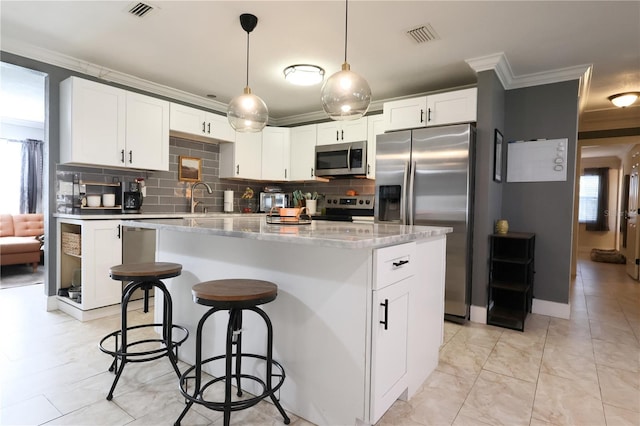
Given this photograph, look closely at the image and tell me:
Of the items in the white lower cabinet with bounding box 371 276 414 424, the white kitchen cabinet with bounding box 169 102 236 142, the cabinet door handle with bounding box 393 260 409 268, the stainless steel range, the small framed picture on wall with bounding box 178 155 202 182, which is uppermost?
the white kitchen cabinet with bounding box 169 102 236 142

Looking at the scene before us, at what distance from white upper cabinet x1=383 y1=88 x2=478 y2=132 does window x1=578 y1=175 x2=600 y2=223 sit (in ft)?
24.3

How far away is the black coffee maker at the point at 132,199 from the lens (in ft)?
12.0

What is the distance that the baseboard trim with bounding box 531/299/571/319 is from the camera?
3.48m

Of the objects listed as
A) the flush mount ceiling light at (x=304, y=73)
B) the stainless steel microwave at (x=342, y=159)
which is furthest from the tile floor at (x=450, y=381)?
the flush mount ceiling light at (x=304, y=73)

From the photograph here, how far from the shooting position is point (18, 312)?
3.30 m

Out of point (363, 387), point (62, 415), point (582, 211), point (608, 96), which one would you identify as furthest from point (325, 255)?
point (582, 211)

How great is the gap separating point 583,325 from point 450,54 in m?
2.74

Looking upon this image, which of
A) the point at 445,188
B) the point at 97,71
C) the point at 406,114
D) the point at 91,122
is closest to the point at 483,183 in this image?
the point at 445,188

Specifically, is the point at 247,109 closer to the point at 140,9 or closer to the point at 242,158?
the point at 140,9

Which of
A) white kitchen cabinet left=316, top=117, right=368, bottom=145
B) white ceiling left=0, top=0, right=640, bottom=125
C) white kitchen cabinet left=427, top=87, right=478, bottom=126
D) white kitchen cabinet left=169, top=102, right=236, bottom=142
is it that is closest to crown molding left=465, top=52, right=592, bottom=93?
white ceiling left=0, top=0, right=640, bottom=125

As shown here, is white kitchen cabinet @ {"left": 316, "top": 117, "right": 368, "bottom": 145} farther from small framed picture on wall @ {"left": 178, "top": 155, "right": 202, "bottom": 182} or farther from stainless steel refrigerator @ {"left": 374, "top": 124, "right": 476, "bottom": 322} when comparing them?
small framed picture on wall @ {"left": 178, "top": 155, "right": 202, "bottom": 182}

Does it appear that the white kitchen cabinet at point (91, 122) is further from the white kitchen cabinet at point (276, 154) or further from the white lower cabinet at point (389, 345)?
the white lower cabinet at point (389, 345)

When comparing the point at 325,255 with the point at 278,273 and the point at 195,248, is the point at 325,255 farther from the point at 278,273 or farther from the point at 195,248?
the point at 195,248

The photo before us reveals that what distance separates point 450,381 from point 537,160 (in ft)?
8.42
